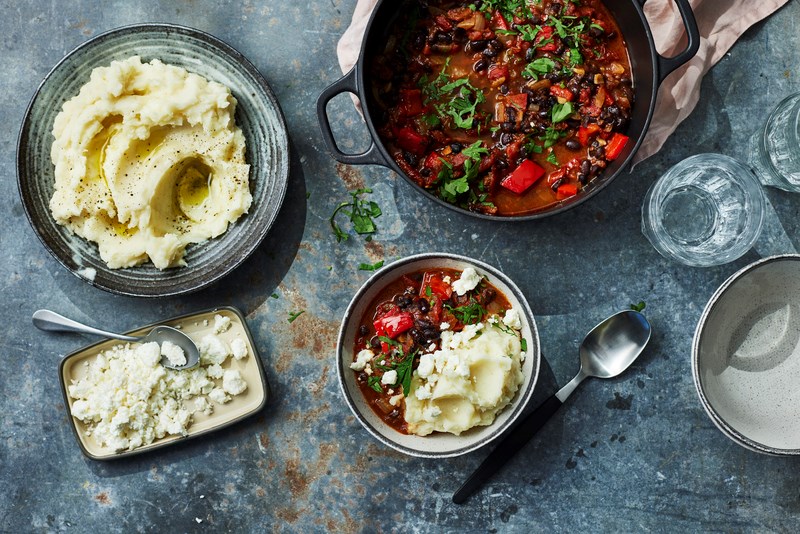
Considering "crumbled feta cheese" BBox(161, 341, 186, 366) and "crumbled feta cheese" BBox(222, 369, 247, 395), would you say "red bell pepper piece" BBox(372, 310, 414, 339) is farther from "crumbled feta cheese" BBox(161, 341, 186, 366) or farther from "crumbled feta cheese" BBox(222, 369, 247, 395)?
"crumbled feta cheese" BBox(161, 341, 186, 366)

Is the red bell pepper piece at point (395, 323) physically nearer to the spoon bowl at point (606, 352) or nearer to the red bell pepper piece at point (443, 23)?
the spoon bowl at point (606, 352)

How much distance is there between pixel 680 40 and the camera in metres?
3.44

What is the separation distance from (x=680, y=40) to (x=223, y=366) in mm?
2882

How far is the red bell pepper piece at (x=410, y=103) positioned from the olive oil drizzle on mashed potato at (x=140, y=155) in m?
0.85

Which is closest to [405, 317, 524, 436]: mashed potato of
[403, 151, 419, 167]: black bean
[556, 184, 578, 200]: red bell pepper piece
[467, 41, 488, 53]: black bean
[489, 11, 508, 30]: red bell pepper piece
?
[556, 184, 578, 200]: red bell pepper piece

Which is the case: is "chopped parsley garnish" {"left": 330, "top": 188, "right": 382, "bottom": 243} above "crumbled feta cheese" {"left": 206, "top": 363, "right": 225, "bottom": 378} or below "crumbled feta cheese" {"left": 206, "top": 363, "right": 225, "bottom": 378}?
above

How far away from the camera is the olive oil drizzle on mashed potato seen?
331 cm

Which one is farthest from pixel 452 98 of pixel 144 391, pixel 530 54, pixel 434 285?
pixel 144 391

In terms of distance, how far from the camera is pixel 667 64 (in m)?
2.97

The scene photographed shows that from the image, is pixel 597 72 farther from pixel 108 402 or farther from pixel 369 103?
pixel 108 402

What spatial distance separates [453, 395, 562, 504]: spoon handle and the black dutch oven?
988mm

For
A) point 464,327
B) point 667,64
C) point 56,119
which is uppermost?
point 667,64

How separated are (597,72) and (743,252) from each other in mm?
1172

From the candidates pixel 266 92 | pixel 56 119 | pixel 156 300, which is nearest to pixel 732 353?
pixel 266 92
